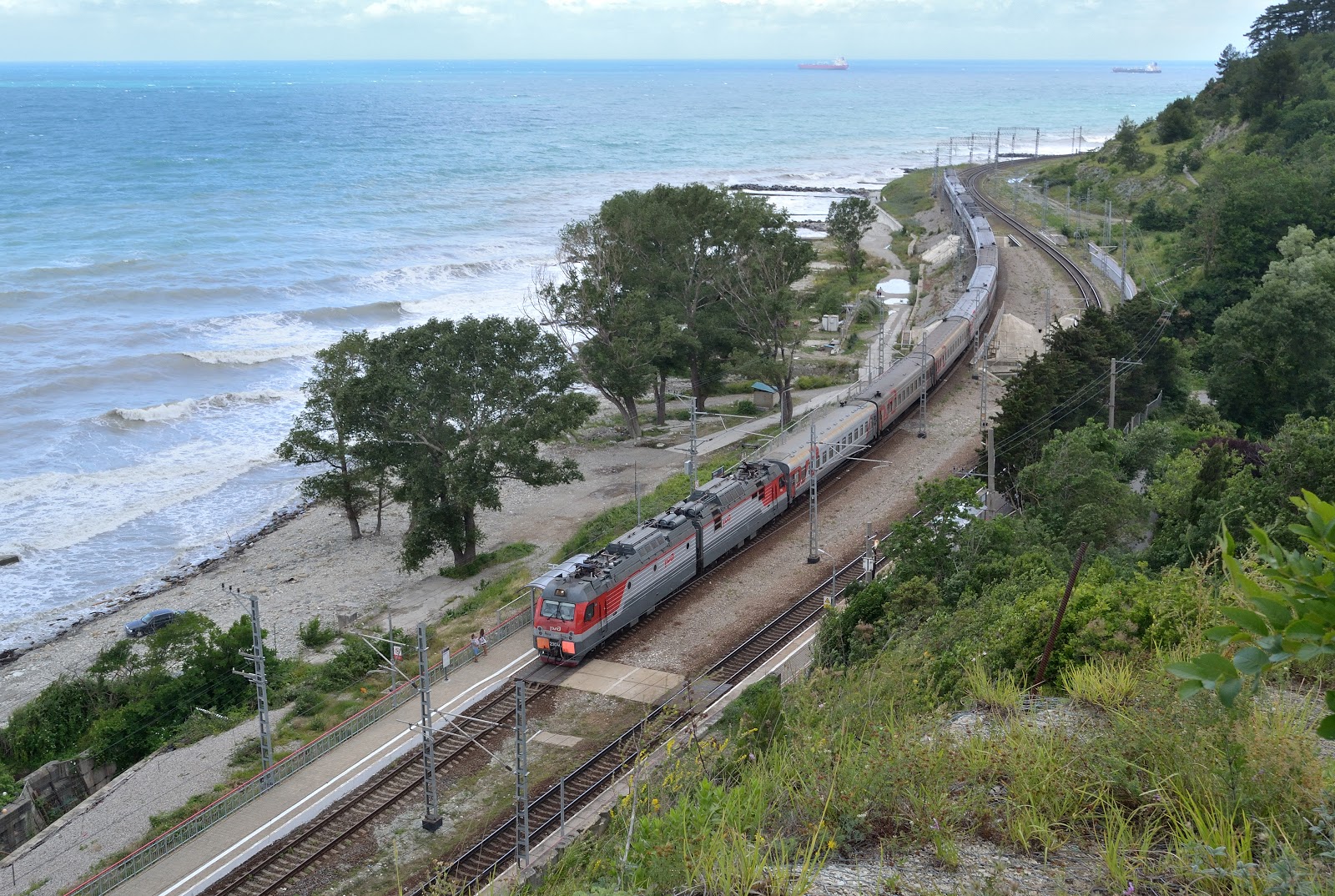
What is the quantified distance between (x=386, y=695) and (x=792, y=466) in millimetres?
16081

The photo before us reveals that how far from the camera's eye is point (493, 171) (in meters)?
170

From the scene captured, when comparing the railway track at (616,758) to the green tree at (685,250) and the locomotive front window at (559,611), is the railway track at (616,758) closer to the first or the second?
the locomotive front window at (559,611)

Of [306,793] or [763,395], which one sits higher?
[306,793]

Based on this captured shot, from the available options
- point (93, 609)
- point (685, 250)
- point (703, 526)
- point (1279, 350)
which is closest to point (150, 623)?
point (93, 609)

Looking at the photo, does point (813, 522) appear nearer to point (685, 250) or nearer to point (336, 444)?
point (336, 444)

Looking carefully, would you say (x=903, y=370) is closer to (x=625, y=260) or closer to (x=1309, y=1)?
(x=625, y=260)

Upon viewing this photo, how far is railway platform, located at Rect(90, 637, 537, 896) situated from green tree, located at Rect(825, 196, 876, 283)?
7263 centimetres

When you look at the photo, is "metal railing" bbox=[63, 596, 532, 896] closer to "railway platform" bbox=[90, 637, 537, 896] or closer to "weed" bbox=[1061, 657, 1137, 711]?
"railway platform" bbox=[90, 637, 537, 896]

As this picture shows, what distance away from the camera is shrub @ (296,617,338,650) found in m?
34.5

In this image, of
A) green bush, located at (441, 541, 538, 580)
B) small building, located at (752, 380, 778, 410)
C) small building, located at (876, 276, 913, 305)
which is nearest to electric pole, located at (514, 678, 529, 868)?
green bush, located at (441, 541, 538, 580)

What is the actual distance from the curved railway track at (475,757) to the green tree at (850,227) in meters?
69.7

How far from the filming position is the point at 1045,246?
265 feet

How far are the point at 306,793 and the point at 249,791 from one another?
119 centimetres

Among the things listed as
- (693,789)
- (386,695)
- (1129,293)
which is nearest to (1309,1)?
(1129,293)
